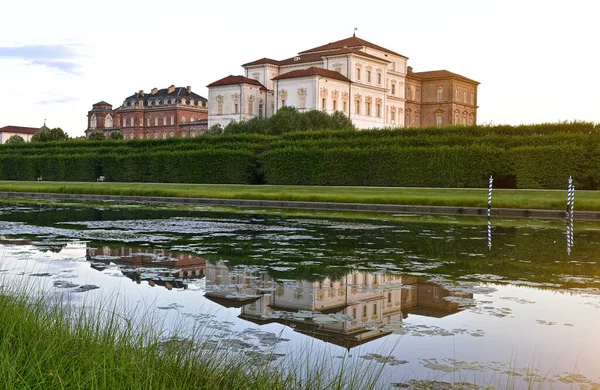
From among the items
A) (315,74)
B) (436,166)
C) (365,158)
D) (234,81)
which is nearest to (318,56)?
(315,74)

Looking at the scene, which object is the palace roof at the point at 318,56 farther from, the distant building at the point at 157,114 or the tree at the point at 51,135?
the distant building at the point at 157,114

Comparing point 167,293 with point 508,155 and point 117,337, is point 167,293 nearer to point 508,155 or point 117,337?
point 117,337

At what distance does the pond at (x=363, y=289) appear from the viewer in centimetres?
557

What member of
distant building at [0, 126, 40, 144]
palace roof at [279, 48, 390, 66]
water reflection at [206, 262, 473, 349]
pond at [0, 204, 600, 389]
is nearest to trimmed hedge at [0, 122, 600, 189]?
pond at [0, 204, 600, 389]

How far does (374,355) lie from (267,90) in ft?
278

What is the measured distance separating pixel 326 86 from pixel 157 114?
59752mm

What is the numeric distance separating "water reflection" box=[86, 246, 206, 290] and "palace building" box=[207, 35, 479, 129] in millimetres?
67535

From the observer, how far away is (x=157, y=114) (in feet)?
431

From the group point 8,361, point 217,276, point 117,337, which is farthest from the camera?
point 217,276

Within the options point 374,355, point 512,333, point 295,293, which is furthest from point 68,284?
point 512,333

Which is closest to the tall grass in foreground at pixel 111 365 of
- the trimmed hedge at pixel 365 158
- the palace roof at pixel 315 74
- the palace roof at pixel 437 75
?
the trimmed hedge at pixel 365 158

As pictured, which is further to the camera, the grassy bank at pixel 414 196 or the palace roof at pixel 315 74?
the palace roof at pixel 315 74

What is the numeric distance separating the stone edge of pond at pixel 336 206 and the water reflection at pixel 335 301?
15441mm

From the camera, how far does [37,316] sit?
17.0 feet
